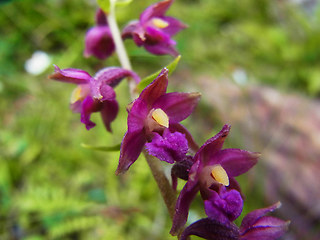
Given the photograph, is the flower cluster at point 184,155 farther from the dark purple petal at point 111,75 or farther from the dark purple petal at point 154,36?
the dark purple petal at point 154,36

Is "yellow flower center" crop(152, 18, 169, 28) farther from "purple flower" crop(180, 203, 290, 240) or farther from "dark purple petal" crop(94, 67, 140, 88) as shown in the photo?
"purple flower" crop(180, 203, 290, 240)

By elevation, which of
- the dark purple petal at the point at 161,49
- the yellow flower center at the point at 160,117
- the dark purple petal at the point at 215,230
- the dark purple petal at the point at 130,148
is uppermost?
the yellow flower center at the point at 160,117

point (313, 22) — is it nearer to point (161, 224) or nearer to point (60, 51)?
point (60, 51)

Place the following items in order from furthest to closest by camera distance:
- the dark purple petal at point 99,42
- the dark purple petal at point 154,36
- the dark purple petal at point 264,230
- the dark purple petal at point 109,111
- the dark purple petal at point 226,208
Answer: the dark purple petal at point 99,42
the dark purple petal at point 154,36
the dark purple petal at point 109,111
the dark purple petal at point 264,230
the dark purple petal at point 226,208

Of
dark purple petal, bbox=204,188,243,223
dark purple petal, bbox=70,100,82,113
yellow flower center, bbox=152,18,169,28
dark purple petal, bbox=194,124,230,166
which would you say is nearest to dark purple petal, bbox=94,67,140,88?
dark purple petal, bbox=70,100,82,113

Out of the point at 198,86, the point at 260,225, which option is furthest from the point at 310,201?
the point at 260,225

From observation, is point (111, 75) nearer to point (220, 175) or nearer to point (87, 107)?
point (87, 107)

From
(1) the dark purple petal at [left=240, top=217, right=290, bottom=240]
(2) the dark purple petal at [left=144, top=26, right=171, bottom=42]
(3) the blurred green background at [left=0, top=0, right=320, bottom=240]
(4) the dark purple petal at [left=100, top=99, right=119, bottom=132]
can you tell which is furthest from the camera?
(3) the blurred green background at [left=0, top=0, right=320, bottom=240]

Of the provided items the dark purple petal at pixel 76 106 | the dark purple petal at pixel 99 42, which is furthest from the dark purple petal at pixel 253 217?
the dark purple petal at pixel 99 42

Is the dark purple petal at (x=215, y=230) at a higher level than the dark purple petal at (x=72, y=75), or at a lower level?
lower
